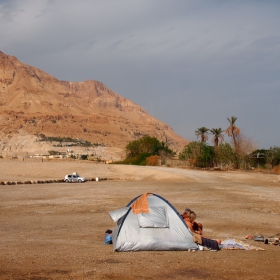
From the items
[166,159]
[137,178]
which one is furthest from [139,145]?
[137,178]

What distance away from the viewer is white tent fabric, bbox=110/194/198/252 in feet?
36.4

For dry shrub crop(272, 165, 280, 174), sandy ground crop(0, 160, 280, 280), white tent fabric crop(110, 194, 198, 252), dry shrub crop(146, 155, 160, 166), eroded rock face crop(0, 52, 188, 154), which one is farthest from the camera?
eroded rock face crop(0, 52, 188, 154)

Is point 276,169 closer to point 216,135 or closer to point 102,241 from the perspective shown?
point 216,135

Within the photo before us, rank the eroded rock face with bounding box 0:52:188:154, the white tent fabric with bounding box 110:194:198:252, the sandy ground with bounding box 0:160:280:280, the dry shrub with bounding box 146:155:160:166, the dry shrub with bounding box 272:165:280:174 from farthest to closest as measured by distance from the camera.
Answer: the eroded rock face with bounding box 0:52:188:154 < the dry shrub with bounding box 146:155:160:166 < the dry shrub with bounding box 272:165:280:174 < the white tent fabric with bounding box 110:194:198:252 < the sandy ground with bounding box 0:160:280:280

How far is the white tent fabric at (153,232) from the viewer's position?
11109mm

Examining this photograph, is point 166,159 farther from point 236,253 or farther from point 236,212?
point 236,253

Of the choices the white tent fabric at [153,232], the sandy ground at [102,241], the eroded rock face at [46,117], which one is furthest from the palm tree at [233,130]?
the eroded rock face at [46,117]

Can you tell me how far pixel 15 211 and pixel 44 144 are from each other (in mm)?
103275

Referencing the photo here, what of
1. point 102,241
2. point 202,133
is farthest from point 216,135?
point 102,241

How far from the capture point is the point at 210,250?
1130 centimetres

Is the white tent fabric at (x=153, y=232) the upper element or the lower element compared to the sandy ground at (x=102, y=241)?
upper

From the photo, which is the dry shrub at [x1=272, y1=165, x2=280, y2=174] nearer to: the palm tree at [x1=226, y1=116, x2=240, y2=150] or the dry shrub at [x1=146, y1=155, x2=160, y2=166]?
the palm tree at [x1=226, y1=116, x2=240, y2=150]

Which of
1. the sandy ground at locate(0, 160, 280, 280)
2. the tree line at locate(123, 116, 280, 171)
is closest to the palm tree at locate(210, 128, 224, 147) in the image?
the tree line at locate(123, 116, 280, 171)

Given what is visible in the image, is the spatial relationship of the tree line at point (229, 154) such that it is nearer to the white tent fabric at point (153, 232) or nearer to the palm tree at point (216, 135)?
the palm tree at point (216, 135)
